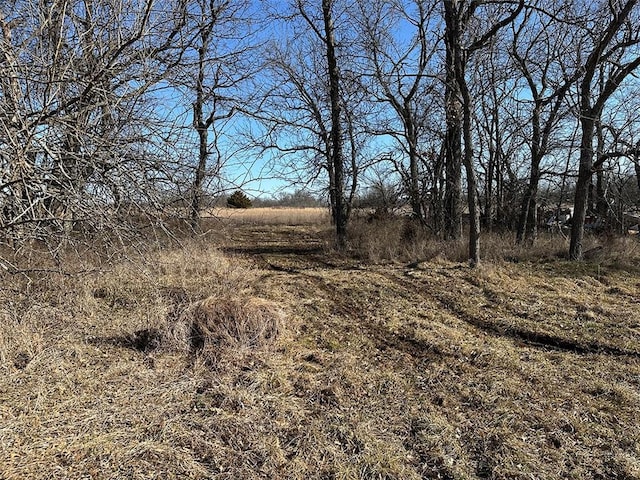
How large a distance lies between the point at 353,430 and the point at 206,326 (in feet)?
6.61

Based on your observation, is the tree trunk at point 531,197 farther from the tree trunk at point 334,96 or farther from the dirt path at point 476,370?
the tree trunk at point 334,96

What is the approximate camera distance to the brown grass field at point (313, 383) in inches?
101

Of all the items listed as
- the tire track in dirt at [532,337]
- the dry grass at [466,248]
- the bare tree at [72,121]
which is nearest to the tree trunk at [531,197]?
the dry grass at [466,248]

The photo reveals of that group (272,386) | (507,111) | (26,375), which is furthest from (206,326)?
(507,111)

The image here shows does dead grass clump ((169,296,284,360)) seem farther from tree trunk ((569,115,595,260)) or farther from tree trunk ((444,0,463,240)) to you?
tree trunk ((569,115,595,260))

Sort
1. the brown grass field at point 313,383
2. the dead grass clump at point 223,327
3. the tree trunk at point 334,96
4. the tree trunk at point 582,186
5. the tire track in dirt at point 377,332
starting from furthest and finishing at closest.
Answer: the tree trunk at point 334,96
the tree trunk at point 582,186
the tire track in dirt at point 377,332
the dead grass clump at point 223,327
the brown grass field at point 313,383

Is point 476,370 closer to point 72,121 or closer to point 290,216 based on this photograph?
point 72,121

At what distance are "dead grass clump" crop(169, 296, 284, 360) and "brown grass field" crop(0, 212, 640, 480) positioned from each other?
0.06 ft

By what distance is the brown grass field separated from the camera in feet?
8.39

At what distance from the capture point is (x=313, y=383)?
141 inches

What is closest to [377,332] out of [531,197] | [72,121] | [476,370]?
[476,370]

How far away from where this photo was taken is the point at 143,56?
3648mm

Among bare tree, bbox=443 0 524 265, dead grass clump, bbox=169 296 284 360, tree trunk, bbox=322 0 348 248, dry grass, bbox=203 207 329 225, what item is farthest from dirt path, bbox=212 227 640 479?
dry grass, bbox=203 207 329 225

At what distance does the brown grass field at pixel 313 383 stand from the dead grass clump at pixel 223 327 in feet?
0.06
